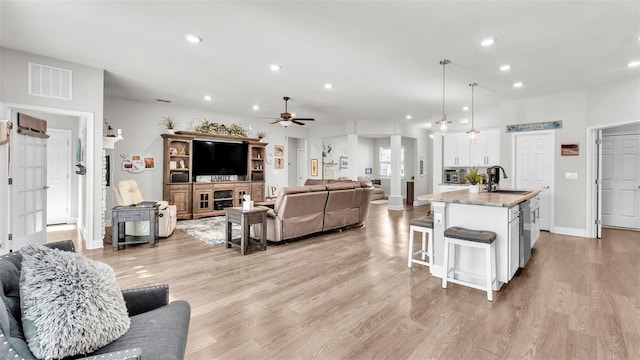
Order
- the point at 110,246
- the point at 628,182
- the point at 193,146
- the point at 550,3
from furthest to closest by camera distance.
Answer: the point at 193,146 → the point at 628,182 → the point at 110,246 → the point at 550,3

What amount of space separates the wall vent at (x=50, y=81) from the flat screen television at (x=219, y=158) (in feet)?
10.7

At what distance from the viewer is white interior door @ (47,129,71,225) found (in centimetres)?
620

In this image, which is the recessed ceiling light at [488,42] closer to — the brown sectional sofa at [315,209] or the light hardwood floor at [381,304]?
the light hardwood floor at [381,304]

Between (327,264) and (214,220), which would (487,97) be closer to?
(327,264)

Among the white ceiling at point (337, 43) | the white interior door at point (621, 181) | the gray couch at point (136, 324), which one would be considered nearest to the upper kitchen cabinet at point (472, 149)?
the white ceiling at point (337, 43)

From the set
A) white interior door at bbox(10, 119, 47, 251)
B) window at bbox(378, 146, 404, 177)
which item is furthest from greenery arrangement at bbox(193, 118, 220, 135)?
window at bbox(378, 146, 404, 177)

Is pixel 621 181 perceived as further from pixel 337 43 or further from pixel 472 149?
pixel 337 43

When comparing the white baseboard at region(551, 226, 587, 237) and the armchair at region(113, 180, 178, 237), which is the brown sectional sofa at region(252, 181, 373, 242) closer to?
the armchair at region(113, 180, 178, 237)

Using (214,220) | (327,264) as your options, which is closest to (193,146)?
(214,220)

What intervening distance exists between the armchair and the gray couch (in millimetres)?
3556

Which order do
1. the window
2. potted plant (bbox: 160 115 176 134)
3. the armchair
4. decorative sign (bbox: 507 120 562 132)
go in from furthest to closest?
1. the window
2. potted plant (bbox: 160 115 176 134)
3. decorative sign (bbox: 507 120 562 132)
4. the armchair

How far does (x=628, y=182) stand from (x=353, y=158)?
6.24m

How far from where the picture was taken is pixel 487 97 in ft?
19.7

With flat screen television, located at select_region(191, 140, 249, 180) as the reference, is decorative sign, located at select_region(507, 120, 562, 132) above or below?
above
